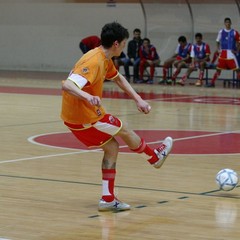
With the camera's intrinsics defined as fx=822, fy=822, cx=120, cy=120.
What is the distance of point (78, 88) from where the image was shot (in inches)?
294

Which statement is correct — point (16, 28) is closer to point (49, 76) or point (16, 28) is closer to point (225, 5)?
point (49, 76)

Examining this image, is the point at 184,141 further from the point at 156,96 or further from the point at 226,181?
the point at 156,96

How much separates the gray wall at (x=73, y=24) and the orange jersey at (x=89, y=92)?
21.7 m

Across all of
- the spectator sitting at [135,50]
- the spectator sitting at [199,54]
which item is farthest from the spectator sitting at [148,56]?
the spectator sitting at [199,54]

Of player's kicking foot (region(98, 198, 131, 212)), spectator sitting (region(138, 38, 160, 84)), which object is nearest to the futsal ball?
player's kicking foot (region(98, 198, 131, 212))

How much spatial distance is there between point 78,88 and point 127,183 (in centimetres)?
212

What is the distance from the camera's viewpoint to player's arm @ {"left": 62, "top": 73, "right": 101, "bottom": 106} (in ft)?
23.8

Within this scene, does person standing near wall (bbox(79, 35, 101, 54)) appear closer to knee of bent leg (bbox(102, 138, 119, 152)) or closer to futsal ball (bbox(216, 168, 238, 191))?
futsal ball (bbox(216, 168, 238, 191))

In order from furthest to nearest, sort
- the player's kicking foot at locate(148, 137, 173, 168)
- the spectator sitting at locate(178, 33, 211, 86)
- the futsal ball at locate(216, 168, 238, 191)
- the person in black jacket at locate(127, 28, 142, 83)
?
1. the person in black jacket at locate(127, 28, 142, 83)
2. the spectator sitting at locate(178, 33, 211, 86)
3. the futsal ball at locate(216, 168, 238, 191)
4. the player's kicking foot at locate(148, 137, 173, 168)

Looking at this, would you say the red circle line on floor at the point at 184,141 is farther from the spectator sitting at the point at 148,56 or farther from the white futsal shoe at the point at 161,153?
the spectator sitting at the point at 148,56

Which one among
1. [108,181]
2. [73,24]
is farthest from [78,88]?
[73,24]

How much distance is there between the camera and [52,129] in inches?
584

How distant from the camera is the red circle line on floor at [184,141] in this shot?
1223 cm

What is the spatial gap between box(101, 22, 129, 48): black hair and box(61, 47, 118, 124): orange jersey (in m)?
0.17
